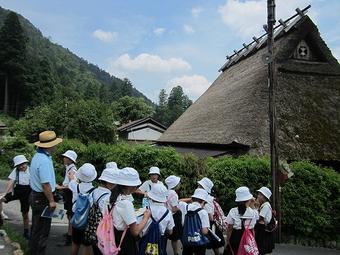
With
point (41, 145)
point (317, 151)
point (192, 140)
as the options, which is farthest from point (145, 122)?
point (41, 145)

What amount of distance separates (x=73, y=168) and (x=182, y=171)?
209 inches

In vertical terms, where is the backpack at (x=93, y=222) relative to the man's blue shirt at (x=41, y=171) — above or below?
below

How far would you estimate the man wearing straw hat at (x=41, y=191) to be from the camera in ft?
17.0

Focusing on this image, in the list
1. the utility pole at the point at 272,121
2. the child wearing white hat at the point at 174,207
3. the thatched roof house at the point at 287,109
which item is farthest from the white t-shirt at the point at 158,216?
the thatched roof house at the point at 287,109

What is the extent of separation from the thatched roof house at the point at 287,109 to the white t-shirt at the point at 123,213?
28.5 ft

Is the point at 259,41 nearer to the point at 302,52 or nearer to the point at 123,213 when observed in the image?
the point at 302,52

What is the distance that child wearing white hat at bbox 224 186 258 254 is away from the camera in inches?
210

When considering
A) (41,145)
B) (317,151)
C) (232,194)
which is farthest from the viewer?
(317,151)

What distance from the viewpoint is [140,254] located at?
454 cm

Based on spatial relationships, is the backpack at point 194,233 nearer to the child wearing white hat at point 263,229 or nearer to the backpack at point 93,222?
the child wearing white hat at point 263,229

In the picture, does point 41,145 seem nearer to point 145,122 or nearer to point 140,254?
point 140,254

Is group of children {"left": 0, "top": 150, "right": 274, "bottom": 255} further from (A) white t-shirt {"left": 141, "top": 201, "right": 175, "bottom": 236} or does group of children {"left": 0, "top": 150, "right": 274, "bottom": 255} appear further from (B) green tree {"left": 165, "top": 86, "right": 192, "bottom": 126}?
(B) green tree {"left": 165, "top": 86, "right": 192, "bottom": 126}

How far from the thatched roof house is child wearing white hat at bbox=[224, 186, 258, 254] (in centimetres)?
700

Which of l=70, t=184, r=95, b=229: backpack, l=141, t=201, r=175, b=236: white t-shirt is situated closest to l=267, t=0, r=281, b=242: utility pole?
l=141, t=201, r=175, b=236: white t-shirt
